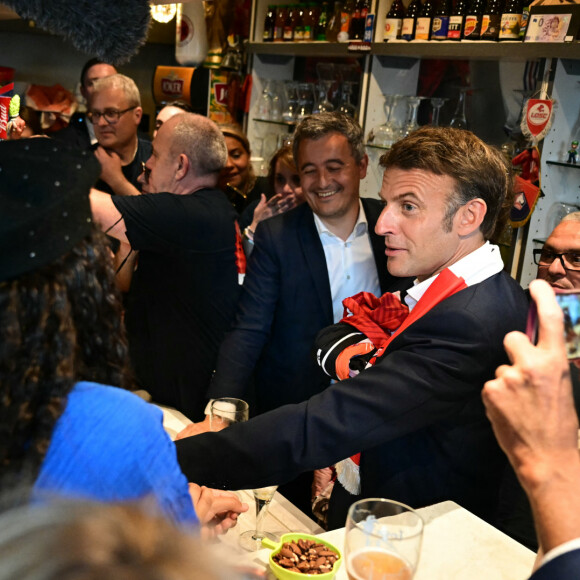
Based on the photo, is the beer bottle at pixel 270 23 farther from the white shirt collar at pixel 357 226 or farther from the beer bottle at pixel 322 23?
the white shirt collar at pixel 357 226

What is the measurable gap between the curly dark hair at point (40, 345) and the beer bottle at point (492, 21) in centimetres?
285

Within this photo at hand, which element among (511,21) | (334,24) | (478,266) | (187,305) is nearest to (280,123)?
(334,24)

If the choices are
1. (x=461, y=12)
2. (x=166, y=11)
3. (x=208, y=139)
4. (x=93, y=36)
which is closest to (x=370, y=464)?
(x=93, y=36)

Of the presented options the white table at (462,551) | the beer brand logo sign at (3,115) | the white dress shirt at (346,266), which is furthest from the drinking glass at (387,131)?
the white table at (462,551)

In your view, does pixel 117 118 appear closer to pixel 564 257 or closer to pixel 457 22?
pixel 457 22

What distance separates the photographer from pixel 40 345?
0.83 m

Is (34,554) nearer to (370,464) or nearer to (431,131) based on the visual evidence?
(370,464)

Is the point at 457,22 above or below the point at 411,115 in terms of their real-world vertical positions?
above

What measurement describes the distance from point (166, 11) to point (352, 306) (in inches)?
127

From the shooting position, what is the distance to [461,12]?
3.44 m

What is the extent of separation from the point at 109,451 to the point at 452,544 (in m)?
0.92

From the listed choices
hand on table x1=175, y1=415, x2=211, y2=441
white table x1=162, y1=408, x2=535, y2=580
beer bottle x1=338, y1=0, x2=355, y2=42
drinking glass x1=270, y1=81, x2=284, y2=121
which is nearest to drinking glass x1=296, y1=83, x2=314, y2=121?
drinking glass x1=270, y1=81, x2=284, y2=121

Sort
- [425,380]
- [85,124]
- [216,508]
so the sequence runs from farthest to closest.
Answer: [85,124]
[425,380]
[216,508]

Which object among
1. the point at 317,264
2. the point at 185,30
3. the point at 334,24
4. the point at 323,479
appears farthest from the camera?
the point at 185,30
